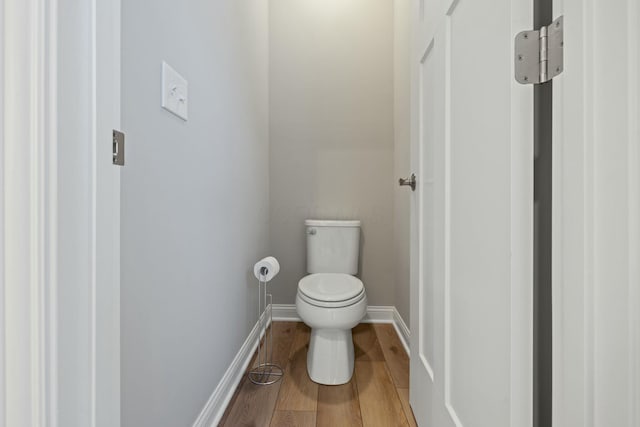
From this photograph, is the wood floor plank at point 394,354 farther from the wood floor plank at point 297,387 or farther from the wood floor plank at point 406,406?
the wood floor plank at point 297,387

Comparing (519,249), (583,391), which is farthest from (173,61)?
A: (583,391)

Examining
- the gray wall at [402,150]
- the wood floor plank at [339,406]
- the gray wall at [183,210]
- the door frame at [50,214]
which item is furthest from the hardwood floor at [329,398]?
the door frame at [50,214]

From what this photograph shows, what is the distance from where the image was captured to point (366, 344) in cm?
197

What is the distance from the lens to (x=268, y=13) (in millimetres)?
2273

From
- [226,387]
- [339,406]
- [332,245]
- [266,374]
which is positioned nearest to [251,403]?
[226,387]

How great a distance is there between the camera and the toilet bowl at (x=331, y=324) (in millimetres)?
1479

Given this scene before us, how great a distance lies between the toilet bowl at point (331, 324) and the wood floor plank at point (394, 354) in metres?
0.23

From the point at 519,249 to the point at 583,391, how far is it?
23 centimetres

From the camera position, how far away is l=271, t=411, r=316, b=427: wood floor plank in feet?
4.11

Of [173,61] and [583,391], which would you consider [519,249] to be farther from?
[173,61]

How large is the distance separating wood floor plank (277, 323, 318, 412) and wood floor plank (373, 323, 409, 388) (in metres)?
0.41

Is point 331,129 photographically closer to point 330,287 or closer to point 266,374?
point 330,287

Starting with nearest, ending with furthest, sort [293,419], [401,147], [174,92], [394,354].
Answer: [174,92] → [293,419] → [394,354] → [401,147]

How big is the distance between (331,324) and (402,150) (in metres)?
1.16
